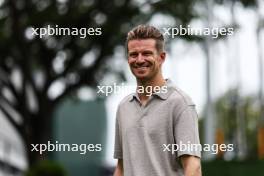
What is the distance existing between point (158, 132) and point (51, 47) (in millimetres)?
15419

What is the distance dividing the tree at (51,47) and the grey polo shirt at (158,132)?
40.4 feet

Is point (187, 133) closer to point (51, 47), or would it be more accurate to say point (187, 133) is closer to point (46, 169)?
point (46, 169)

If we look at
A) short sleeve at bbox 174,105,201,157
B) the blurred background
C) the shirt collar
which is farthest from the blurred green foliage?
short sleeve at bbox 174,105,201,157

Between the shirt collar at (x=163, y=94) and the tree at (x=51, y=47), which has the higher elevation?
the tree at (x=51, y=47)

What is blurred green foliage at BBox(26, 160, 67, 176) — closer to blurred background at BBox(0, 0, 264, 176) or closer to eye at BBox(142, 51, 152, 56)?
blurred background at BBox(0, 0, 264, 176)

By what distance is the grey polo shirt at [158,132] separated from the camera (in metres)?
2.93

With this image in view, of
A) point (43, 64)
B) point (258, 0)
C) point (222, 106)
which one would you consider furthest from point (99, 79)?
point (222, 106)

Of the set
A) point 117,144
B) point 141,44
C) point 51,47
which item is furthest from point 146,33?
point 51,47

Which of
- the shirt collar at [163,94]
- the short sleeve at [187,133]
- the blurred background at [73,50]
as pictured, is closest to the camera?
the short sleeve at [187,133]

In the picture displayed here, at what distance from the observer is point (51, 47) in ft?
59.8

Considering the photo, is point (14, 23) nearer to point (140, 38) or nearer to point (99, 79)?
point (99, 79)

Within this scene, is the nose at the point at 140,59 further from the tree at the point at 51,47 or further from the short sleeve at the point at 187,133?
the tree at the point at 51,47

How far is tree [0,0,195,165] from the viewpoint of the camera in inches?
640

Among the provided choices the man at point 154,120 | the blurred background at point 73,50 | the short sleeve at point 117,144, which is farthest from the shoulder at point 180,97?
the blurred background at point 73,50
